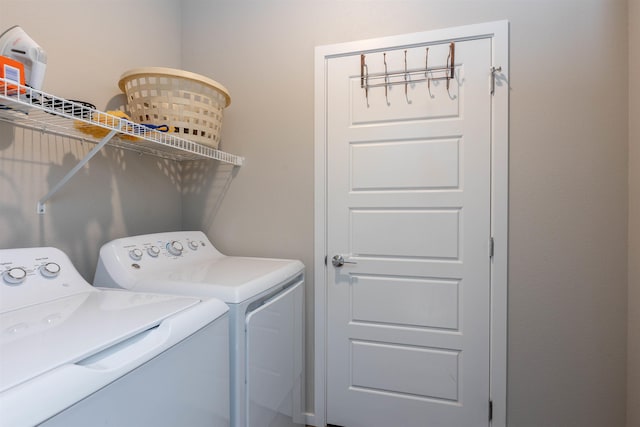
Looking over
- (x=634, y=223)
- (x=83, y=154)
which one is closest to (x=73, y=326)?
(x=83, y=154)

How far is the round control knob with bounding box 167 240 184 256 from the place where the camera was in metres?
1.64

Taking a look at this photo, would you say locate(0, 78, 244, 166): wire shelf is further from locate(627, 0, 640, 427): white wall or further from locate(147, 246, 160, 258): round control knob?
locate(627, 0, 640, 427): white wall

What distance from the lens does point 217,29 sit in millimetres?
2055

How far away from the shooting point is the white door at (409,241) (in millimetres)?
1657

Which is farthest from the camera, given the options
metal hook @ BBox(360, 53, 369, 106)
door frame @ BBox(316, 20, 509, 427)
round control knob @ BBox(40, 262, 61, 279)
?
metal hook @ BBox(360, 53, 369, 106)

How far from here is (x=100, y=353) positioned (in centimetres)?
73

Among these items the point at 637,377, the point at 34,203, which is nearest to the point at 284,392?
the point at 34,203

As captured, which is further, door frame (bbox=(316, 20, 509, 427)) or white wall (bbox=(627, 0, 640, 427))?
door frame (bbox=(316, 20, 509, 427))

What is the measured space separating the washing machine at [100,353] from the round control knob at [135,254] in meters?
0.24

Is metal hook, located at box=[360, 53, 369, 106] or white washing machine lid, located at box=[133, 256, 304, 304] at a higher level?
metal hook, located at box=[360, 53, 369, 106]

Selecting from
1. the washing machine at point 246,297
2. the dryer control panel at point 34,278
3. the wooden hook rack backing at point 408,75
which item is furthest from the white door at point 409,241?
the dryer control panel at point 34,278

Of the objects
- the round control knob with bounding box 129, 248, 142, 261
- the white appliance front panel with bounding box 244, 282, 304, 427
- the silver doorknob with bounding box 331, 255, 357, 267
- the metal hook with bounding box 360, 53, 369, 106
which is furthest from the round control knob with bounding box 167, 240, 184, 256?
the metal hook with bounding box 360, 53, 369, 106

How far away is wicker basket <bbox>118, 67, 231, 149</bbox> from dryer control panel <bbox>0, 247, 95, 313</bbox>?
2.26 feet

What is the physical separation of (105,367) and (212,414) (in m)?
0.45
